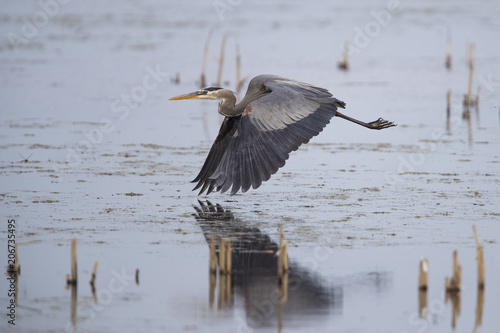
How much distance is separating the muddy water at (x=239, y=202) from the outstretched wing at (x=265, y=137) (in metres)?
0.32

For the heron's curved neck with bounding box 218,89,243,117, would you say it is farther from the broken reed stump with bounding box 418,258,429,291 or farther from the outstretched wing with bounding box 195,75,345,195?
the broken reed stump with bounding box 418,258,429,291

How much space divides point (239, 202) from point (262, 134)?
30.8 inches

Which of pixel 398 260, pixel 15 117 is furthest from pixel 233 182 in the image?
pixel 15 117

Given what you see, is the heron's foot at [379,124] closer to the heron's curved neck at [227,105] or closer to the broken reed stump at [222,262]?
the heron's curved neck at [227,105]

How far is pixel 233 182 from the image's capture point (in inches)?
341

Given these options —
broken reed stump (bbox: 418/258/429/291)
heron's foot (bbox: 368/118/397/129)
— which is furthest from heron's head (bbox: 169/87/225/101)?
broken reed stump (bbox: 418/258/429/291)

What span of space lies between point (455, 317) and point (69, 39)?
64.2ft

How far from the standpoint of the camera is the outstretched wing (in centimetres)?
862

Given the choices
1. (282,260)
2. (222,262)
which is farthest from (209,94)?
(282,260)

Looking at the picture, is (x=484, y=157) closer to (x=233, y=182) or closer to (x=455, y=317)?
(x=233, y=182)

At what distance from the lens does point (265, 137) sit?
8672mm

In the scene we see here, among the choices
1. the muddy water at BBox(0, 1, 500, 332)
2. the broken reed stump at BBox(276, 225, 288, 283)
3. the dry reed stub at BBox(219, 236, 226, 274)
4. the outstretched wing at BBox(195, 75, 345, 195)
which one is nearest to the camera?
the muddy water at BBox(0, 1, 500, 332)

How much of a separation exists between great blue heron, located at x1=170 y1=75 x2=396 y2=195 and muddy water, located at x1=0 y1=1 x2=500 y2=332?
32cm

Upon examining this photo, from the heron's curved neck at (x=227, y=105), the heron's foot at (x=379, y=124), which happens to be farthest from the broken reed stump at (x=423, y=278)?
the heron's foot at (x=379, y=124)
